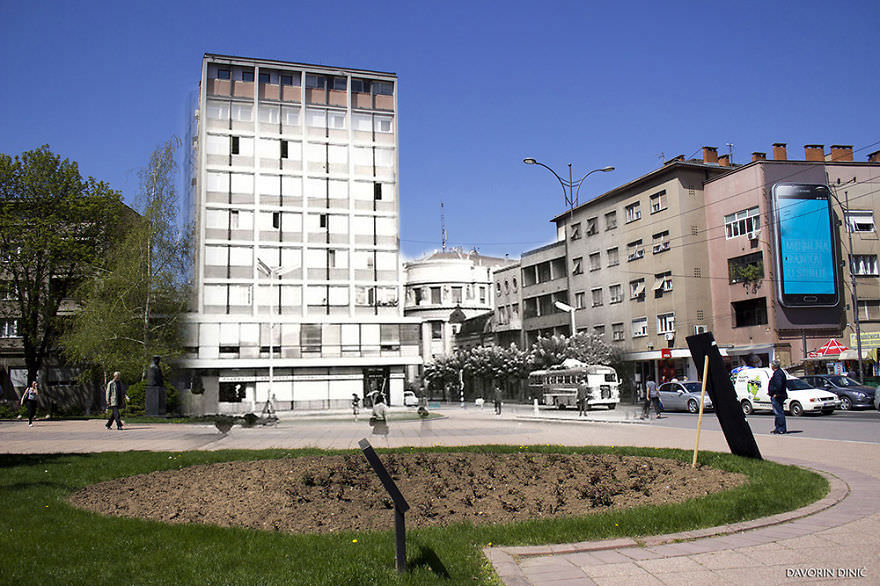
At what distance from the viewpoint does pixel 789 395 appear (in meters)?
25.4

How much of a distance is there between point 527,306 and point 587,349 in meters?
17.7

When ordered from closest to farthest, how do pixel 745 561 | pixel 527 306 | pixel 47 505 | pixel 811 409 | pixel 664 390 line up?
pixel 745 561, pixel 47 505, pixel 811 409, pixel 664 390, pixel 527 306

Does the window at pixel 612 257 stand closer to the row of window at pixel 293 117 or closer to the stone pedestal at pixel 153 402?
the row of window at pixel 293 117

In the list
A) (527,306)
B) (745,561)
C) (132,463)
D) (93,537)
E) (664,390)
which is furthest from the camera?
(527,306)

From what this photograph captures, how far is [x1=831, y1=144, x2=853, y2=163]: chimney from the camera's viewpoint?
150 ft

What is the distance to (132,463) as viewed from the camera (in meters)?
11.3

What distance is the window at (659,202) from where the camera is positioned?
47.9 m

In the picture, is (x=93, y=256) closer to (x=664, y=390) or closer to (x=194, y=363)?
(x=194, y=363)

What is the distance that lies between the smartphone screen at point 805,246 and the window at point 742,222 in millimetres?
1289

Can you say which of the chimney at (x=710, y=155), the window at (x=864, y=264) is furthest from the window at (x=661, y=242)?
the window at (x=864, y=264)

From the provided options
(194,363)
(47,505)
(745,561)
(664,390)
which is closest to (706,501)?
(745,561)

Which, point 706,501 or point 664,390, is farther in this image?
point 664,390

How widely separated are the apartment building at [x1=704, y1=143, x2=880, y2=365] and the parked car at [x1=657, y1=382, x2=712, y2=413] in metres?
10.1

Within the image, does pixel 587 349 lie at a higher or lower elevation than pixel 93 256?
lower
